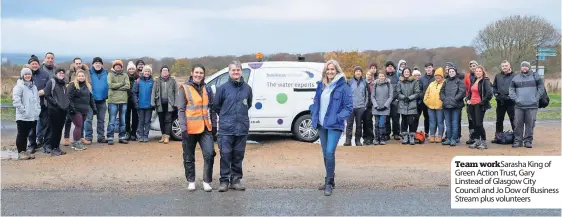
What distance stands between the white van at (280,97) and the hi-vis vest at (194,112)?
4.53 metres

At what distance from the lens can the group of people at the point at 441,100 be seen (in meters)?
11.6

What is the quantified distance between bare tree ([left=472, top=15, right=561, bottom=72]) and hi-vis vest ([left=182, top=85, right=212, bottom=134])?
28.8 meters

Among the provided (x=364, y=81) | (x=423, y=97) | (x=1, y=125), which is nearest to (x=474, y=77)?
(x=423, y=97)

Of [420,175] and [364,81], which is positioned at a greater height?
[364,81]

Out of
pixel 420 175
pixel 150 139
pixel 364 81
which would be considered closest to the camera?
pixel 420 175

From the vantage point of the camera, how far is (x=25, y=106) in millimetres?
9977

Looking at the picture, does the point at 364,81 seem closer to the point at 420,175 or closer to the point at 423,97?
the point at 423,97

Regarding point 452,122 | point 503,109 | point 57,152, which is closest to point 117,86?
point 57,152

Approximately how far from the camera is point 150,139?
12797 millimetres

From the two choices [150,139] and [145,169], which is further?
[150,139]

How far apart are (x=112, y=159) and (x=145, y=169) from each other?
121 centimetres

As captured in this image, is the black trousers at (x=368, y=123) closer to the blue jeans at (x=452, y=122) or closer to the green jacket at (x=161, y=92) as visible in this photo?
the blue jeans at (x=452, y=122)

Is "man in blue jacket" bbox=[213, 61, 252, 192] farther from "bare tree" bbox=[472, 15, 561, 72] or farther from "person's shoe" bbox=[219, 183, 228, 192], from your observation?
"bare tree" bbox=[472, 15, 561, 72]
